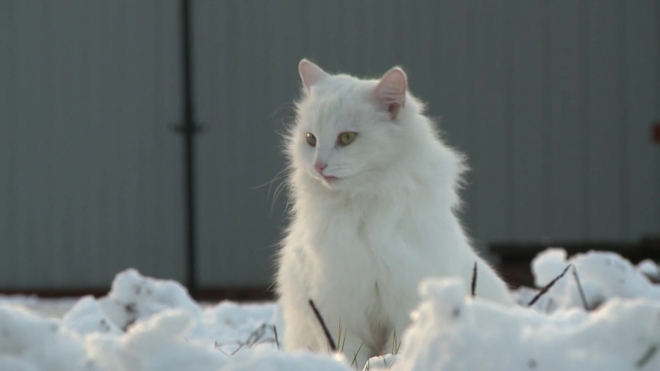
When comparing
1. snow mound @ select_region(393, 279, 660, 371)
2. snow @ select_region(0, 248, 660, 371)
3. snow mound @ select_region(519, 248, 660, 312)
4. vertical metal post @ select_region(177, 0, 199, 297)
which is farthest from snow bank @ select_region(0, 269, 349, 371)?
A: vertical metal post @ select_region(177, 0, 199, 297)

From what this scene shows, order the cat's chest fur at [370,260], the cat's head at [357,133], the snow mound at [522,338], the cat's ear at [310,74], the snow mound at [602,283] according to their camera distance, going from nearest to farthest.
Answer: the snow mound at [522,338] → the cat's chest fur at [370,260] → the cat's head at [357,133] → the cat's ear at [310,74] → the snow mound at [602,283]

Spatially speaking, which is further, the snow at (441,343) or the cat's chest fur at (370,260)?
the cat's chest fur at (370,260)

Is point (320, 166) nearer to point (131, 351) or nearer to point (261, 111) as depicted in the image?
point (131, 351)

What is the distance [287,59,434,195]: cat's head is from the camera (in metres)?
2.55

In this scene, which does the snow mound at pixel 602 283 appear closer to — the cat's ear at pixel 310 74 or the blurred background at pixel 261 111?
the cat's ear at pixel 310 74

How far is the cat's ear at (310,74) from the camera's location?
292 cm

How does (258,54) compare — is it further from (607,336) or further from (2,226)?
(607,336)

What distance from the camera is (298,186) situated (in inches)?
110

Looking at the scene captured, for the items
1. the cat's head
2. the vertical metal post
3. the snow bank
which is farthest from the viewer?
the vertical metal post

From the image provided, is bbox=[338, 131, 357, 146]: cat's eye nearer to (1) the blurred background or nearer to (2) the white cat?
(2) the white cat

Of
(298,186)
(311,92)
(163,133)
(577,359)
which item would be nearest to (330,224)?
(298,186)

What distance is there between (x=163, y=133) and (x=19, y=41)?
1.73m

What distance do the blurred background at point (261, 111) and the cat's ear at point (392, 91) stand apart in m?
5.13

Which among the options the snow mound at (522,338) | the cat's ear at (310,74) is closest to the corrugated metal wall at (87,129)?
the cat's ear at (310,74)
